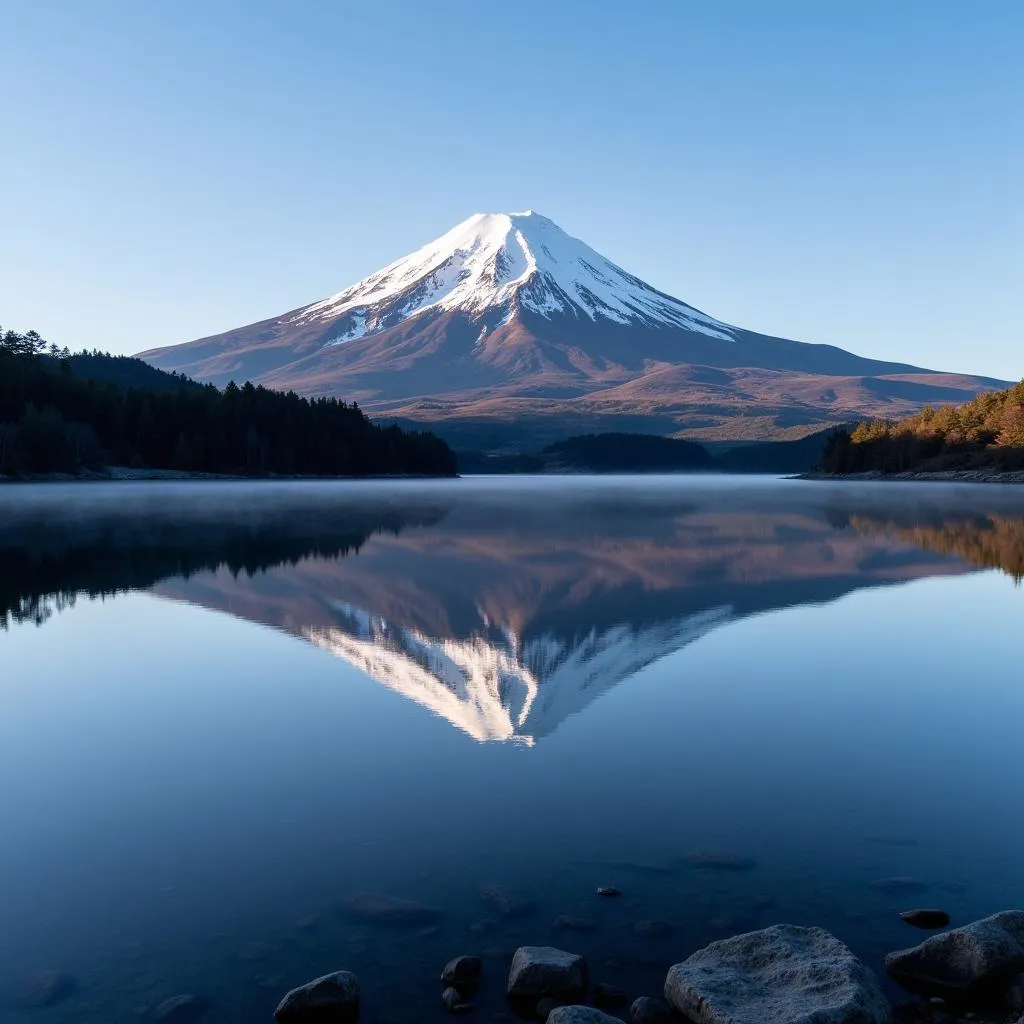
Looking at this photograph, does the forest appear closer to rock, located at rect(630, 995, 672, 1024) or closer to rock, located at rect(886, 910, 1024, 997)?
rock, located at rect(886, 910, 1024, 997)

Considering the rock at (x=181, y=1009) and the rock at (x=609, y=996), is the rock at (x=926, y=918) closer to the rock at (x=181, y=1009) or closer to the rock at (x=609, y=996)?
the rock at (x=609, y=996)

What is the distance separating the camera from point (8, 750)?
10508mm

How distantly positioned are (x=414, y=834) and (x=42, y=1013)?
315 cm

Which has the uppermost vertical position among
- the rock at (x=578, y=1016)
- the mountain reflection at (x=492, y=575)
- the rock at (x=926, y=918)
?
the rock at (x=578, y=1016)

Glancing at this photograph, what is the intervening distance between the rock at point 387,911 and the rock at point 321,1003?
91cm

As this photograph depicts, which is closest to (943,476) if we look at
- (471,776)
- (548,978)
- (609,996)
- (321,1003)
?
(471,776)

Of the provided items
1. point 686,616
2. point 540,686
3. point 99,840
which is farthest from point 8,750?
point 686,616

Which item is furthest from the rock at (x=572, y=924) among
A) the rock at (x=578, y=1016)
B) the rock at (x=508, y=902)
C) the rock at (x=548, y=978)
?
the rock at (x=578, y=1016)

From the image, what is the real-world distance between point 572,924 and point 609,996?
0.86m

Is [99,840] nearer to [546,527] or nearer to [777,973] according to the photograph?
[777,973]

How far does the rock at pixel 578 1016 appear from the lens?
5.00 meters

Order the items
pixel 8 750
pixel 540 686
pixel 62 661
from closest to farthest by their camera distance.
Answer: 1. pixel 8 750
2. pixel 540 686
3. pixel 62 661

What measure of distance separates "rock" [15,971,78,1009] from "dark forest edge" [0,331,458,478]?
100 meters

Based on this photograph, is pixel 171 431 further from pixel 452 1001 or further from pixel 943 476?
pixel 452 1001
